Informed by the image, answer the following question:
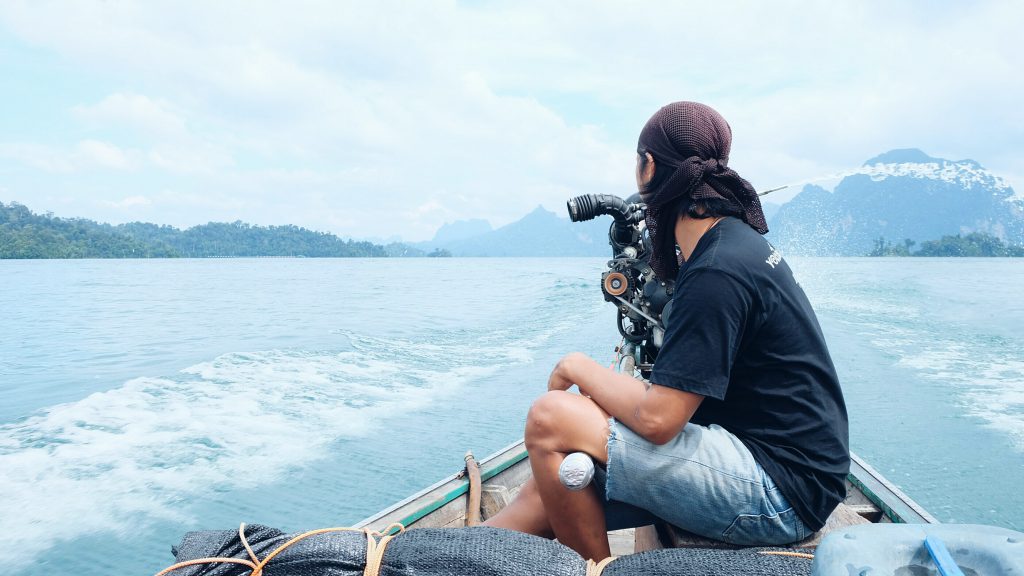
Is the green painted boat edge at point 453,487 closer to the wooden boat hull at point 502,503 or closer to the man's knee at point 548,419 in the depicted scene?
the wooden boat hull at point 502,503

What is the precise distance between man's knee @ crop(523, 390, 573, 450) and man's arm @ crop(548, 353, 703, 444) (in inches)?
4.0

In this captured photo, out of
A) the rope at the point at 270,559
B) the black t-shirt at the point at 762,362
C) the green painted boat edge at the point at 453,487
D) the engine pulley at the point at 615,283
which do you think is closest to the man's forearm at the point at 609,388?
the black t-shirt at the point at 762,362

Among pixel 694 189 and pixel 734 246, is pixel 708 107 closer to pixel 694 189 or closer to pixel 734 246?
pixel 694 189

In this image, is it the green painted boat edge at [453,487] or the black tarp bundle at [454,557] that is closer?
the black tarp bundle at [454,557]

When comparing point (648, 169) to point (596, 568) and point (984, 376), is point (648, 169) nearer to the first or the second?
point (596, 568)

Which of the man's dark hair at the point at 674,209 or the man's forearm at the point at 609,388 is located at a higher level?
the man's dark hair at the point at 674,209

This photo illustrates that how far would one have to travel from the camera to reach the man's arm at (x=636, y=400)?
1.48 m

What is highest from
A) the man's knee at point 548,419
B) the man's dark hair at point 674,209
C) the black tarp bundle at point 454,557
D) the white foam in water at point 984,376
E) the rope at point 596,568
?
the man's dark hair at point 674,209

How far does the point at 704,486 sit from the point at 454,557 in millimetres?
643

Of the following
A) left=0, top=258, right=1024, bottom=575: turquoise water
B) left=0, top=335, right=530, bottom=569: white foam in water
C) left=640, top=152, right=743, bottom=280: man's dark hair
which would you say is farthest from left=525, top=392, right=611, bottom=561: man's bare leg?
left=0, top=335, right=530, bottom=569: white foam in water

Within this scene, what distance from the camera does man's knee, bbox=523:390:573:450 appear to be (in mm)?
1667

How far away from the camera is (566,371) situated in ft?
6.17

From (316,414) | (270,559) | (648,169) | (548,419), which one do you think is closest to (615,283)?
(648,169)

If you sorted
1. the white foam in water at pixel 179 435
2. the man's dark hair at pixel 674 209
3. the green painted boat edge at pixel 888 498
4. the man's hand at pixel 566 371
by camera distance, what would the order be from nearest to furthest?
1. the man's dark hair at pixel 674 209
2. the man's hand at pixel 566 371
3. the green painted boat edge at pixel 888 498
4. the white foam in water at pixel 179 435
